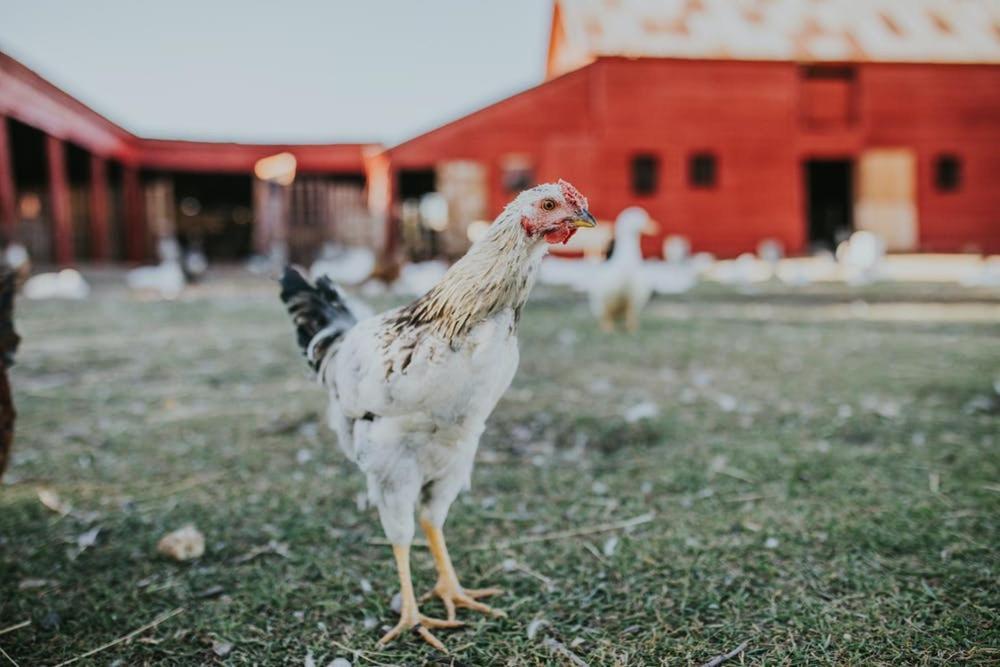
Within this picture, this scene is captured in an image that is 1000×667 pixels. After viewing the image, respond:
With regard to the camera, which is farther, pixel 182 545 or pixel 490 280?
pixel 182 545

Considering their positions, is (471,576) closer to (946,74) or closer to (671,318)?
(671,318)

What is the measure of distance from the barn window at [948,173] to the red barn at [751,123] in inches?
1.6

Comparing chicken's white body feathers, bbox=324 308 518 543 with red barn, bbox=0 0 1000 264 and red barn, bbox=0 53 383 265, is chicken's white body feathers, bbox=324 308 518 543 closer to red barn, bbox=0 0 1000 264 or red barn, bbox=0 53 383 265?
red barn, bbox=0 53 383 265

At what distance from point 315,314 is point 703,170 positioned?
1749 centimetres

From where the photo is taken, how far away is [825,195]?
24812 millimetres

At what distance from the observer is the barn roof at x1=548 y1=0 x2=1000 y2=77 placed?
18.0 meters

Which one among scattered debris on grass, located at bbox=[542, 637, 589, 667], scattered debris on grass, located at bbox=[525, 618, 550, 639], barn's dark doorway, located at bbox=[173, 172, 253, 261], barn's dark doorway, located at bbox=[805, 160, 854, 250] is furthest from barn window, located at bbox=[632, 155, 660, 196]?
scattered debris on grass, located at bbox=[542, 637, 589, 667]

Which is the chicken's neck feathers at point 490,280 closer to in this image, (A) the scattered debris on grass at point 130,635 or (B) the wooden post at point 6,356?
(A) the scattered debris on grass at point 130,635

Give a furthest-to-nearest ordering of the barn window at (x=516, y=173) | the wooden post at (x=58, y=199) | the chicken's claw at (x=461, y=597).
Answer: the barn window at (x=516, y=173)
the wooden post at (x=58, y=199)
the chicken's claw at (x=461, y=597)

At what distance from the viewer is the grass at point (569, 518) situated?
2168mm

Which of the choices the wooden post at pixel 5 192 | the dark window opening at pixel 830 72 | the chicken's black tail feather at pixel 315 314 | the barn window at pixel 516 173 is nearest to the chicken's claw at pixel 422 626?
the chicken's black tail feather at pixel 315 314

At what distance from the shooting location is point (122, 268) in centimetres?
1656

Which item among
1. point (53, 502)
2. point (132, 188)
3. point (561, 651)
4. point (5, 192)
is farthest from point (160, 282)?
point (561, 651)

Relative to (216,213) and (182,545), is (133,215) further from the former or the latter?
(182,545)
